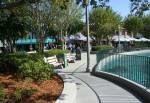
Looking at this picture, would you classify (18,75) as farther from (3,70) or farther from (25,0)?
(25,0)

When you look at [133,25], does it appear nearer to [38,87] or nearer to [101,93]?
[101,93]

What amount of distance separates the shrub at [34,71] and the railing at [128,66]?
312 cm

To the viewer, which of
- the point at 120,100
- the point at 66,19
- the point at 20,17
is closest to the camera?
the point at 120,100

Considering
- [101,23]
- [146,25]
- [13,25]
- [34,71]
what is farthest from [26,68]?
[146,25]

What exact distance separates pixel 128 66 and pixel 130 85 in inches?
47.4

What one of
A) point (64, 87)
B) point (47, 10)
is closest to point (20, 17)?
point (47, 10)

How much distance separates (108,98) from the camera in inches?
515

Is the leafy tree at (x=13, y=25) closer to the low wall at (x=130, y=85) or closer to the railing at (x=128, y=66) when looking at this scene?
the railing at (x=128, y=66)

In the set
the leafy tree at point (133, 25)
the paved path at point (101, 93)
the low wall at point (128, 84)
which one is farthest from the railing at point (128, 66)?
the leafy tree at point (133, 25)

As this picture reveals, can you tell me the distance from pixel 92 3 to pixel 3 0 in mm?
3972

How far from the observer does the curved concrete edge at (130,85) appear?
42.1 ft

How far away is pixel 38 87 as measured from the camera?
41.8ft

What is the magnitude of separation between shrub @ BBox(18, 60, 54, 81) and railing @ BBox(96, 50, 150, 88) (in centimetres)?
312

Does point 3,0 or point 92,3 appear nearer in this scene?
point 92,3
